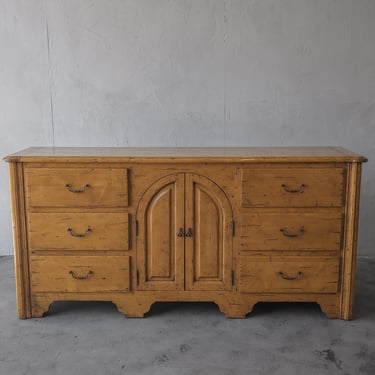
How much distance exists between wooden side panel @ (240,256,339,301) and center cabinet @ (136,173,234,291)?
107mm

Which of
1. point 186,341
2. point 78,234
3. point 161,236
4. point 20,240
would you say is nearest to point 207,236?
point 161,236

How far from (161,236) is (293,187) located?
72 centimetres

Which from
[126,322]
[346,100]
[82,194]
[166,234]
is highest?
[346,100]

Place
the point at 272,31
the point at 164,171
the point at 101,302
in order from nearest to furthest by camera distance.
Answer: the point at 164,171, the point at 101,302, the point at 272,31

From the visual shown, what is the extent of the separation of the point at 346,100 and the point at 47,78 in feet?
6.74

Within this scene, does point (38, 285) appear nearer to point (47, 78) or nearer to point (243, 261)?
point (243, 261)

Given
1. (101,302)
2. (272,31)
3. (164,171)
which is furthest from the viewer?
(272,31)

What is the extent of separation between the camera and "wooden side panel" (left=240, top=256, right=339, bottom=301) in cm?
270

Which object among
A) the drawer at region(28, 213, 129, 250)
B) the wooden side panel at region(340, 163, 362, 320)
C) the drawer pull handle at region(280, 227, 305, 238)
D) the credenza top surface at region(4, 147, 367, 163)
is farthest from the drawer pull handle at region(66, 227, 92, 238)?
the wooden side panel at region(340, 163, 362, 320)

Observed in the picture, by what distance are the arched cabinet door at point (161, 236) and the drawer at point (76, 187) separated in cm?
15

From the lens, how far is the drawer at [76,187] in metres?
2.64

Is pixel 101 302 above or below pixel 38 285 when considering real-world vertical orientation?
below

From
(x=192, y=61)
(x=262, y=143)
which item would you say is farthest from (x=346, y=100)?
(x=192, y=61)

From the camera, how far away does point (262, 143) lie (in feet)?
11.8
